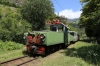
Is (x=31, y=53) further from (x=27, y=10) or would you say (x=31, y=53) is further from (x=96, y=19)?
(x=27, y=10)

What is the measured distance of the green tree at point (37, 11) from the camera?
31984mm

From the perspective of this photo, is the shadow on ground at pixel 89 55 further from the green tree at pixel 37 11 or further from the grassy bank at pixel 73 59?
the green tree at pixel 37 11

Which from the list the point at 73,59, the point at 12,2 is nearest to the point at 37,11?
the point at 73,59

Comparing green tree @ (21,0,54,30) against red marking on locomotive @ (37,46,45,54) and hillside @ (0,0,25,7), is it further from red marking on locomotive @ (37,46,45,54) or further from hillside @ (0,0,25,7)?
hillside @ (0,0,25,7)

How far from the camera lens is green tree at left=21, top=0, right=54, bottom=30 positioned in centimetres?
3198

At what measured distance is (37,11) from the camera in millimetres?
32125

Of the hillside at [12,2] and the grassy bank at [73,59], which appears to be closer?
the grassy bank at [73,59]

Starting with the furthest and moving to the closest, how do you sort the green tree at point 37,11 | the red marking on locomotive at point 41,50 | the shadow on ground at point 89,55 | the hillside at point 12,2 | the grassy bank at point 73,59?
the hillside at point 12,2 < the green tree at point 37,11 < the red marking on locomotive at point 41,50 < the shadow on ground at point 89,55 < the grassy bank at point 73,59

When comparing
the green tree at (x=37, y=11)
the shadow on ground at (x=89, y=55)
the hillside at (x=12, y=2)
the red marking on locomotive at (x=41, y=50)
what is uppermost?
the hillside at (x=12, y=2)

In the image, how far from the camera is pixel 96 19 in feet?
57.9

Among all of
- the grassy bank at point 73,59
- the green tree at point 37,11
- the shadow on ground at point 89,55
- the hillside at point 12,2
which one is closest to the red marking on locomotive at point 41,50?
the grassy bank at point 73,59

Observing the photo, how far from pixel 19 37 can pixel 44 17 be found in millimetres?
9222

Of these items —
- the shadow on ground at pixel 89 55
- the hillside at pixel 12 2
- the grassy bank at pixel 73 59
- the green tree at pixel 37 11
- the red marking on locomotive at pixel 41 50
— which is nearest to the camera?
the grassy bank at pixel 73 59

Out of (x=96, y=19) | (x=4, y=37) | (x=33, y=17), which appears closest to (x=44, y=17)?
(x=33, y=17)
